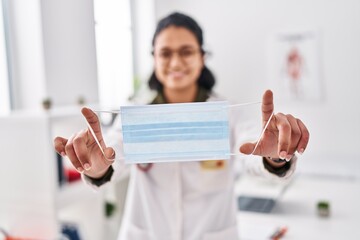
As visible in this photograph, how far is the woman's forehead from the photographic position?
83cm

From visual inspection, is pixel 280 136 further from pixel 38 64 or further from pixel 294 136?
pixel 38 64

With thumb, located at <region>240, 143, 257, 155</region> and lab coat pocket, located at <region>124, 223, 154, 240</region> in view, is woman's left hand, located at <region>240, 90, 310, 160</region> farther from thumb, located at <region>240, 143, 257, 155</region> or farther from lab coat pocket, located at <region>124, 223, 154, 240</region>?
lab coat pocket, located at <region>124, 223, 154, 240</region>

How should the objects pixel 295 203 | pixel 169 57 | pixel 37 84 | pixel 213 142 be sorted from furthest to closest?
pixel 37 84 < pixel 295 203 < pixel 169 57 < pixel 213 142

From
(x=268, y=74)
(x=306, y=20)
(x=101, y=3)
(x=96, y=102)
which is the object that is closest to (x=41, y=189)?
(x=96, y=102)

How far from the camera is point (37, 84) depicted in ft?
5.24

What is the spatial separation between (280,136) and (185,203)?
51 cm

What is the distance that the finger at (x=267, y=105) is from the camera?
50 centimetres

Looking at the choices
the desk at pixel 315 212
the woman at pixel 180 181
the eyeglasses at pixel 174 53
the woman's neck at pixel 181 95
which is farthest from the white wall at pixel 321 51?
the eyeglasses at pixel 174 53

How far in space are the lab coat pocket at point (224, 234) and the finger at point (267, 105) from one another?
51cm

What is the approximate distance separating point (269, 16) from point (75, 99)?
114 centimetres

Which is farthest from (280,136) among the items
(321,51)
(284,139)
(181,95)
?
(321,51)

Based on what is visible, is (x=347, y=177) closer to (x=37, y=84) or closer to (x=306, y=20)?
(x=306, y=20)

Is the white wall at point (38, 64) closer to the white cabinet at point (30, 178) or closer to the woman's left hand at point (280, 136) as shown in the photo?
the white cabinet at point (30, 178)

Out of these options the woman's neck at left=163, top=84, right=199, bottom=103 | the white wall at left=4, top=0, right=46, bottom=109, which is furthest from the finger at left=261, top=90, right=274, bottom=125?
the white wall at left=4, top=0, right=46, bottom=109
